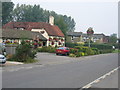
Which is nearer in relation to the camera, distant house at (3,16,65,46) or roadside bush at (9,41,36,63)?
roadside bush at (9,41,36,63)

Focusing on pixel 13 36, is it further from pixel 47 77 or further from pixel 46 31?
pixel 47 77

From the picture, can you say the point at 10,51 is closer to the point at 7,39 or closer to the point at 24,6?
the point at 7,39

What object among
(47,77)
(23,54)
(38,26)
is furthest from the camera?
(38,26)

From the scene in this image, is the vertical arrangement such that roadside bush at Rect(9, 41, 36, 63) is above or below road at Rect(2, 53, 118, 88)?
above

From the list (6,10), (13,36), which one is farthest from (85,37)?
(13,36)

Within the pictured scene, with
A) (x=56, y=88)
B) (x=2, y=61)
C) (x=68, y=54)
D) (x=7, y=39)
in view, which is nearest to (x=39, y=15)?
(x=7, y=39)

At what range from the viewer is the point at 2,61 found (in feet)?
56.2

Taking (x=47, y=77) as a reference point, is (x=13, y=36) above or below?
above

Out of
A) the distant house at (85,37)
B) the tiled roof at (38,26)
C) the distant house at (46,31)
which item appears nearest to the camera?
the distant house at (46,31)

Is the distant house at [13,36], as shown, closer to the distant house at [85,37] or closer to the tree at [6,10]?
the tree at [6,10]

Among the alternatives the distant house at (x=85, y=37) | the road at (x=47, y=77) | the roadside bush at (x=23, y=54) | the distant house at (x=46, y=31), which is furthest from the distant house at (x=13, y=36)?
the distant house at (x=85, y=37)

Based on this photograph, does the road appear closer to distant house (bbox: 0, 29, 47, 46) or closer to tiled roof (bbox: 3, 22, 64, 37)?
distant house (bbox: 0, 29, 47, 46)

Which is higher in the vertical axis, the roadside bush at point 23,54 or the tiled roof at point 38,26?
the tiled roof at point 38,26

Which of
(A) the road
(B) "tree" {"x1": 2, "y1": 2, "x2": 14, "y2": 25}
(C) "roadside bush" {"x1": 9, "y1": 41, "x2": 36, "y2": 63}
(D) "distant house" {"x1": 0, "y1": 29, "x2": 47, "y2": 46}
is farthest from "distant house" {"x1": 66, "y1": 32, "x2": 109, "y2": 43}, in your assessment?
(A) the road
